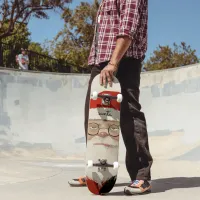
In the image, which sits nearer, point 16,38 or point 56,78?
point 56,78

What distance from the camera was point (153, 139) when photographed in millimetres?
9219

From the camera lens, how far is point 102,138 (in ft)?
10.1

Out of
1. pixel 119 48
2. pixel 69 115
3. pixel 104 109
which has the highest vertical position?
pixel 119 48

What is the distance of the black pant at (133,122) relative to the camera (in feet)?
10.9

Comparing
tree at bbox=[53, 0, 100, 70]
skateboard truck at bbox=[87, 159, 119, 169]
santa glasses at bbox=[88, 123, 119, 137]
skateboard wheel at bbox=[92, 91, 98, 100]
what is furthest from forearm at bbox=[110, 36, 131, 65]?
tree at bbox=[53, 0, 100, 70]

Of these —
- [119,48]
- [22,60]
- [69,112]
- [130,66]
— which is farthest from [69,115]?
[119,48]

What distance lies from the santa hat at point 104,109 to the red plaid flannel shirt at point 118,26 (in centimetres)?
40

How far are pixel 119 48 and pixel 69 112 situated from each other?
7515mm

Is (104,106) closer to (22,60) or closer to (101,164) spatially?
(101,164)

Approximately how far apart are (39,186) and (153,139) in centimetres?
589

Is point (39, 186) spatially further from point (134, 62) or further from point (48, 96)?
point (48, 96)

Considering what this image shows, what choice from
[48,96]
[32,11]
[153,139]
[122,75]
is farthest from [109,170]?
[32,11]

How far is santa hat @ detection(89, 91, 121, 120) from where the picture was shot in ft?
10.1

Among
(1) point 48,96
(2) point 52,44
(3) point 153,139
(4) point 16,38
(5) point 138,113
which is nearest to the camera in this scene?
(5) point 138,113
